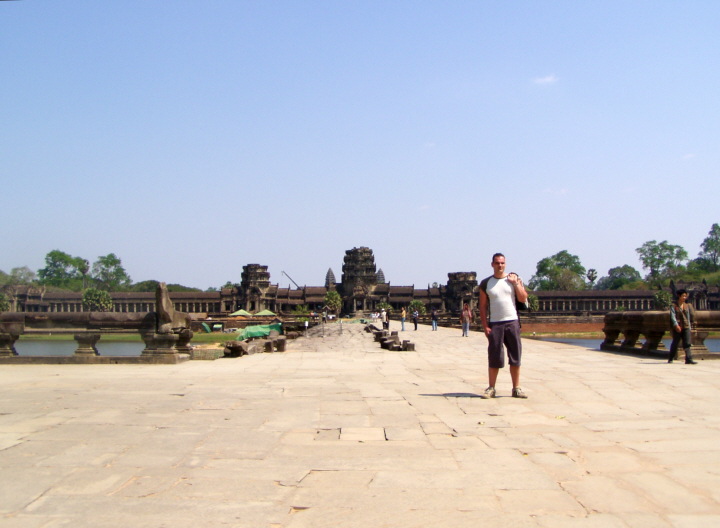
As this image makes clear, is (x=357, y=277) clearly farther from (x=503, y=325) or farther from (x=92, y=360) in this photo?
(x=503, y=325)

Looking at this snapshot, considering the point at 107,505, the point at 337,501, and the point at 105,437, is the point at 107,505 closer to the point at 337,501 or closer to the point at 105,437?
the point at 337,501

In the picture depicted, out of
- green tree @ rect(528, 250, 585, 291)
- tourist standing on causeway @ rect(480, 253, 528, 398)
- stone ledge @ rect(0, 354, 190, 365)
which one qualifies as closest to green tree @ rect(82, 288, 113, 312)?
green tree @ rect(528, 250, 585, 291)

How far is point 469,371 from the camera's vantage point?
33.5ft

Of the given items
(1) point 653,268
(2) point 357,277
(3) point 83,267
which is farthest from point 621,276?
(3) point 83,267

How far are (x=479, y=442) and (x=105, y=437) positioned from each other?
285 centimetres

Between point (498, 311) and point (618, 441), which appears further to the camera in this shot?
point (498, 311)

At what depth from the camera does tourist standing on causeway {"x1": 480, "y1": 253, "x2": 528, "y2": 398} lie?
6770 millimetres

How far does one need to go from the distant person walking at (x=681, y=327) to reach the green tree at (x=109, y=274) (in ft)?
522

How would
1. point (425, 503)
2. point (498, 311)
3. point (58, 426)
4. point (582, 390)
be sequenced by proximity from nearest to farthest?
point (425, 503) → point (58, 426) → point (498, 311) → point (582, 390)

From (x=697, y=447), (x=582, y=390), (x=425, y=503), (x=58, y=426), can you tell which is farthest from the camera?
(x=582, y=390)

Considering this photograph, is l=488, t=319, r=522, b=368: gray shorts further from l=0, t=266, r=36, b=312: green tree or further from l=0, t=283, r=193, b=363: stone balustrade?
l=0, t=266, r=36, b=312: green tree

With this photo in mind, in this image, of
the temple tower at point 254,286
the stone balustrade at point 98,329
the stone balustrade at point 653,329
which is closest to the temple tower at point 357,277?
the temple tower at point 254,286

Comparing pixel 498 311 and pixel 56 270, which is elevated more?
pixel 56 270

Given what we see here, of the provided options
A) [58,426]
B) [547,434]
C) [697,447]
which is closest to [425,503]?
[547,434]
